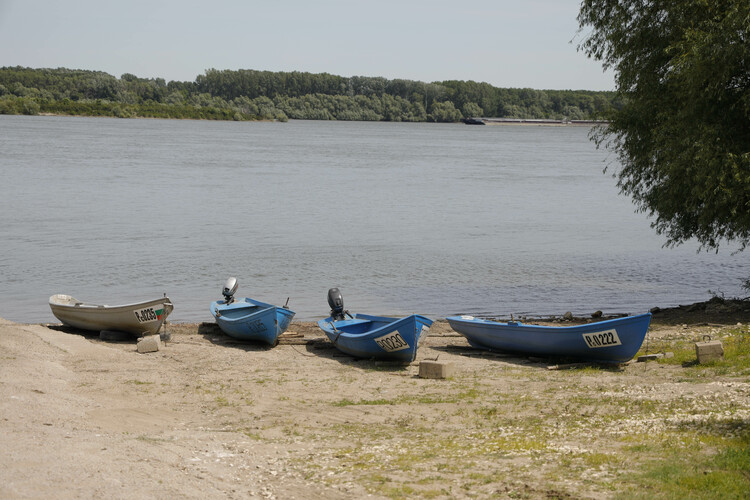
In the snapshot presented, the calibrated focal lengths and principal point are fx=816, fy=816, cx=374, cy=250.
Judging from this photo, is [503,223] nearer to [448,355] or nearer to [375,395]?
[448,355]

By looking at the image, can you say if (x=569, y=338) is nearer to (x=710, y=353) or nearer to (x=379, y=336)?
(x=710, y=353)

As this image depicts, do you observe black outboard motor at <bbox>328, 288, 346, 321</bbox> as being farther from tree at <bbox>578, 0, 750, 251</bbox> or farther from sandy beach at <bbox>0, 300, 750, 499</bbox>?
tree at <bbox>578, 0, 750, 251</bbox>

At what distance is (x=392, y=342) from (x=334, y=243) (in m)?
21.3

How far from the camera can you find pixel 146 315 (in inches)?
797

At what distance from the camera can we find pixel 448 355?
1934 cm

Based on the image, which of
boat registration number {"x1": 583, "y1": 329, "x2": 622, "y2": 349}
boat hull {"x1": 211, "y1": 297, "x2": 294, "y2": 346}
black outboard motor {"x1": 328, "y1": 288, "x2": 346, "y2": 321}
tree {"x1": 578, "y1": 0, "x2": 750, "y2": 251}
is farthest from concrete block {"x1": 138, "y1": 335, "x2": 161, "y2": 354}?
tree {"x1": 578, "y1": 0, "x2": 750, "y2": 251}

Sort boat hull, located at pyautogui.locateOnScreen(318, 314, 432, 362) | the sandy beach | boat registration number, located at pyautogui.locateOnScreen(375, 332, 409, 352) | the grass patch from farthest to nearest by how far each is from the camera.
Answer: boat registration number, located at pyautogui.locateOnScreen(375, 332, 409, 352) → boat hull, located at pyautogui.locateOnScreen(318, 314, 432, 362) → the sandy beach → the grass patch

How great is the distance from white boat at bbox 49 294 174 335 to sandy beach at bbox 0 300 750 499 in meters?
0.89

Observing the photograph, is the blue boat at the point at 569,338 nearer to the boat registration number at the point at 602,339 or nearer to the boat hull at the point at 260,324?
the boat registration number at the point at 602,339

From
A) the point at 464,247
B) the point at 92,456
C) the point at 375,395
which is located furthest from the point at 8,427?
A: the point at 464,247

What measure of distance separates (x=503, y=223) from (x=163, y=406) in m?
35.1

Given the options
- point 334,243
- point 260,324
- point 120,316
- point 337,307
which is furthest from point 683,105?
point 334,243

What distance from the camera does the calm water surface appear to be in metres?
28.0

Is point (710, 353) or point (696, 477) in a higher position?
point (696, 477)
